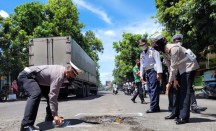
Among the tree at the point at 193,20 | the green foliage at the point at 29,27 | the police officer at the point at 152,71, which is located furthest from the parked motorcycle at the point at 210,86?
the green foliage at the point at 29,27

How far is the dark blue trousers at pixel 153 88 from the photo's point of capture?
5.39 metres

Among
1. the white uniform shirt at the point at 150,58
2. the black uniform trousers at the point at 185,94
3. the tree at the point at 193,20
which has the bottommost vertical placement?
the black uniform trousers at the point at 185,94

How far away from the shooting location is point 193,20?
10.3m

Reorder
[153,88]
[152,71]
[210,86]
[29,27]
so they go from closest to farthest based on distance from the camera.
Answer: [153,88]
[152,71]
[210,86]
[29,27]

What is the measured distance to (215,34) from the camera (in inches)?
408

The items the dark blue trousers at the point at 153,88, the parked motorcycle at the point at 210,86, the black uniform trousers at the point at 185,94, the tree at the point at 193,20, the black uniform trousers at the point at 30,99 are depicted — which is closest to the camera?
the black uniform trousers at the point at 30,99

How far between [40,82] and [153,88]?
297 cm

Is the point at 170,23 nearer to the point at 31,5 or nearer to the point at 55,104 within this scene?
the point at 55,104

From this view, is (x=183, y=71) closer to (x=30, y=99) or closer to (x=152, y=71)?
(x=152, y=71)

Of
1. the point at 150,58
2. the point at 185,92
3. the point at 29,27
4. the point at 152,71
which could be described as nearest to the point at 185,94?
the point at 185,92

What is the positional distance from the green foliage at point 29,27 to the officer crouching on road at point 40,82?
1557cm

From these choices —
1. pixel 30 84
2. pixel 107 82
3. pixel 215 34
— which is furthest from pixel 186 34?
pixel 107 82

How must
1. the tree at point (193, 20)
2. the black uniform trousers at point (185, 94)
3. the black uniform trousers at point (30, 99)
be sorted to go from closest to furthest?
the black uniform trousers at point (30, 99) → the black uniform trousers at point (185, 94) → the tree at point (193, 20)

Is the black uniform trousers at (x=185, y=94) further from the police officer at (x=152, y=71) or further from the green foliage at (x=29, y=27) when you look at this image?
the green foliage at (x=29, y=27)
